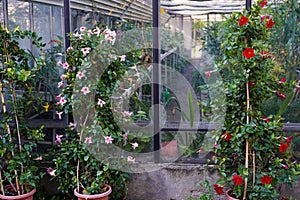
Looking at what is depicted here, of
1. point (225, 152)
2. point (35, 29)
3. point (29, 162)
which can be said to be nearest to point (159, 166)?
point (225, 152)

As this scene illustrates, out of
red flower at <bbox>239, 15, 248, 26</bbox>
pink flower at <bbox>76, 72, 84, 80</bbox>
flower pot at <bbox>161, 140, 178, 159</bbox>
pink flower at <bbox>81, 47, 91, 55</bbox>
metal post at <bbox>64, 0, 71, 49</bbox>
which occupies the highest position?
metal post at <bbox>64, 0, 71, 49</bbox>

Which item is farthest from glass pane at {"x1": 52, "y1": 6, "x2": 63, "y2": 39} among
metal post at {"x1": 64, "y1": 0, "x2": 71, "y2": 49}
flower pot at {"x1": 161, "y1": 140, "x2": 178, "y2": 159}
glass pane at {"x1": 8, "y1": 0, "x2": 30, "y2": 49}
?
flower pot at {"x1": 161, "y1": 140, "x2": 178, "y2": 159}

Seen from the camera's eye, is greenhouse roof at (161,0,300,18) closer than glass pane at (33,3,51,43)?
Yes

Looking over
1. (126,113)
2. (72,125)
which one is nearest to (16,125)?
(72,125)

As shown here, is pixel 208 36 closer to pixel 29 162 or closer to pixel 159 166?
pixel 159 166

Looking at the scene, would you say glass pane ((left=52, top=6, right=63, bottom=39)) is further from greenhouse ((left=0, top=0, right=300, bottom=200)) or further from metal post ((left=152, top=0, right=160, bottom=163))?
metal post ((left=152, top=0, right=160, bottom=163))

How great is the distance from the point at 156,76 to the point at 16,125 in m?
1.14

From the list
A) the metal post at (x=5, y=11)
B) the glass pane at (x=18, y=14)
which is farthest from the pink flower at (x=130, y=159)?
the metal post at (x=5, y=11)

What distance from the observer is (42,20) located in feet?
9.52

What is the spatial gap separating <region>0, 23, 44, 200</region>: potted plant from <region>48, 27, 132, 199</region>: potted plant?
0.20 metres

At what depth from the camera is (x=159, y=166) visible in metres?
2.80

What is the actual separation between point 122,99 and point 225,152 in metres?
0.87

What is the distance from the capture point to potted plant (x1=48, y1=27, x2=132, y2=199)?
2.48m

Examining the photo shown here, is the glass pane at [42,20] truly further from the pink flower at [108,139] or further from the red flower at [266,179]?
the red flower at [266,179]
